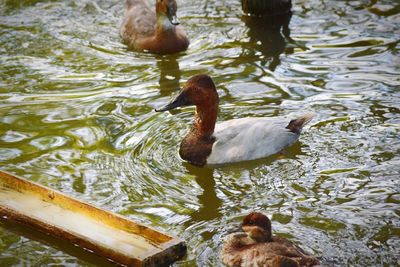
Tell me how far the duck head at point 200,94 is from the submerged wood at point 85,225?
1646 mm

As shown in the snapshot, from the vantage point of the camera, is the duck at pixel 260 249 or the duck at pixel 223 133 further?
the duck at pixel 223 133

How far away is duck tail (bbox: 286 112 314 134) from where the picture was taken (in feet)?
27.8

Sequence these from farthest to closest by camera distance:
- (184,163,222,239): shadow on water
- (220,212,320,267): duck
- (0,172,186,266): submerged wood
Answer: (184,163,222,239): shadow on water, (0,172,186,266): submerged wood, (220,212,320,267): duck

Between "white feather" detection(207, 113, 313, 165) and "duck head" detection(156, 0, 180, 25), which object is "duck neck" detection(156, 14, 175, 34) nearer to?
"duck head" detection(156, 0, 180, 25)

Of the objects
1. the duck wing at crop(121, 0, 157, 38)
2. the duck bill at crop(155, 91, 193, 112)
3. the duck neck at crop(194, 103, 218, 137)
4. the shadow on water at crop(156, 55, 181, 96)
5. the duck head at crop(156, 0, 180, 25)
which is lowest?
the shadow on water at crop(156, 55, 181, 96)

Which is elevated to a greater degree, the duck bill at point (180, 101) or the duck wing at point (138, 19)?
the duck wing at point (138, 19)

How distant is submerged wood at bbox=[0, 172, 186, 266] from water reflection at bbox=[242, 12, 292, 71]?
13.3 feet

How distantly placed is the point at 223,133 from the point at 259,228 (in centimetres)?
226

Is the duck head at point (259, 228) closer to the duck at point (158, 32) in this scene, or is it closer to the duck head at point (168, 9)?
the duck at point (158, 32)

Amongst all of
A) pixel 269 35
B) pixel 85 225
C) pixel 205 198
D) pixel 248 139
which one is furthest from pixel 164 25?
pixel 85 225

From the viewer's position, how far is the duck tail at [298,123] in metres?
8.47

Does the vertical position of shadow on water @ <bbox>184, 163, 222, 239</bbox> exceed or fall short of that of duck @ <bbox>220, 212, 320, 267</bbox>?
it falls short

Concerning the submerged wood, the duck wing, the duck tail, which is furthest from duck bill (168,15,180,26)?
the submerged wood

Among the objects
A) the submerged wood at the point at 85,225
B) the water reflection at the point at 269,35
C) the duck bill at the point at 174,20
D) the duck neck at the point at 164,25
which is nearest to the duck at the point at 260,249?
the submerged wood at the point at 85,225
